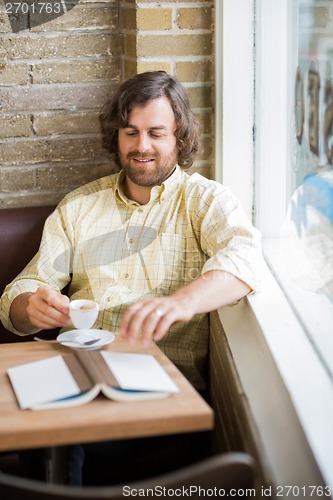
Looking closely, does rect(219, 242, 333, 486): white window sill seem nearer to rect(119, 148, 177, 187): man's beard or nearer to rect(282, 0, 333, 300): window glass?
rect(282, 0, 333, 300): window glass

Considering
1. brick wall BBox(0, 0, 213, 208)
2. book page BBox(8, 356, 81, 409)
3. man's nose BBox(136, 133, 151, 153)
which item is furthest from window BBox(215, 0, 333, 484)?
book page BBox(8, 356, 81, 409)

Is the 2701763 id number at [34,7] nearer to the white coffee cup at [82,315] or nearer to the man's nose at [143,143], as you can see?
the man's nose at [143,143]

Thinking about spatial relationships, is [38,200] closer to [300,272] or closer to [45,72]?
[45,72]

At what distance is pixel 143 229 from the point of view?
7.17ft

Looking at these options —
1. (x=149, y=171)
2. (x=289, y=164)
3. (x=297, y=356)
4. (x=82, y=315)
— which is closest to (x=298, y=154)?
(x=289, y=164)

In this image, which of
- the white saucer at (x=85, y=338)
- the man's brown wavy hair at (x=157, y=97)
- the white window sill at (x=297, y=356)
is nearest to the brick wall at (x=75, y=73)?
the man's brown wavy hair at (x=157, y=97)

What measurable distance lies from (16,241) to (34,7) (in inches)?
29.5

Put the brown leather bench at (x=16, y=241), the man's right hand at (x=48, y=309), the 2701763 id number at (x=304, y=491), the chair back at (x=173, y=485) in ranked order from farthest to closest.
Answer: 1. the brown leather bench at (x=16, y=241)
2. the man's right hand at (x=48, y=309)
3. the 2701763 id number at (x=304, y=491)
4. the chair back at (x=173, y=485)

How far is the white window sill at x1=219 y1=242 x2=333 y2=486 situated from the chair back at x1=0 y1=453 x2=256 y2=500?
22 cm

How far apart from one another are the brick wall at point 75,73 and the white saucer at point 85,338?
0.91 metres

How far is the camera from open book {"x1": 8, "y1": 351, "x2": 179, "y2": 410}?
4.65 feet

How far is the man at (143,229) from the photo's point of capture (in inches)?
83.4

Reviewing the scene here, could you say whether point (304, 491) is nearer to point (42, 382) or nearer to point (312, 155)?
point (42, 382)

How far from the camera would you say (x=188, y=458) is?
202 centimetres
